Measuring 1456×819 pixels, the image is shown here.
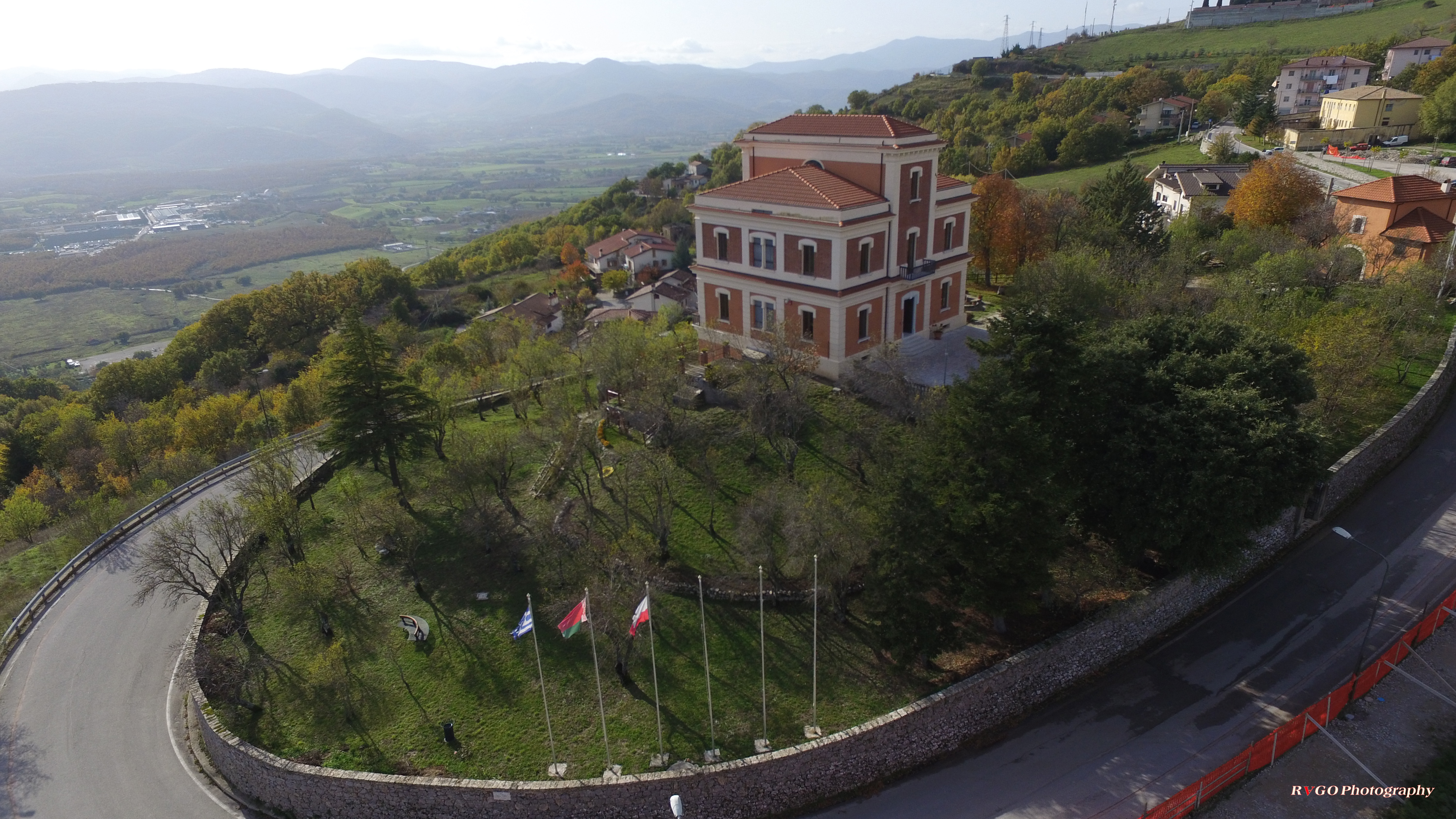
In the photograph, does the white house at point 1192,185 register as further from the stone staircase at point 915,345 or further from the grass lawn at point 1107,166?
the stone staircase at point 915,345

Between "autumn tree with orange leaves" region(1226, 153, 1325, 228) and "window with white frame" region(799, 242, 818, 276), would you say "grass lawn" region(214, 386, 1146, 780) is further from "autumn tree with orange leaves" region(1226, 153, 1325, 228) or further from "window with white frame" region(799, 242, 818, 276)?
"autumn tree with orange leaves" region(1226, 153, 1325, 228)

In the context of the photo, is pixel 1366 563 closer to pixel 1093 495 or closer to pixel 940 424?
pixel 1093 495

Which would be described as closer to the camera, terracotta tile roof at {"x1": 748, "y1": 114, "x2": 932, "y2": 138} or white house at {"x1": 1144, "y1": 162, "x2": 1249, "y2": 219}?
terracotta tile roof at {"x1": 748, "y1": 114, "x2": 932, "y2": 138}

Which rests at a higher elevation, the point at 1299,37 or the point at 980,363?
the point at 1299,37

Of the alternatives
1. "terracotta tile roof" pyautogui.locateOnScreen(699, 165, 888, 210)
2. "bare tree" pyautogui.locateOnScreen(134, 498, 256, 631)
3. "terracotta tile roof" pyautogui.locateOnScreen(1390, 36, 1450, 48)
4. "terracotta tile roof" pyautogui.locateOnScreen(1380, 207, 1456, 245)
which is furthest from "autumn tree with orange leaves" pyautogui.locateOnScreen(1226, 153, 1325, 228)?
"terracotta tile roof" pyautogui.locateOnScreen(1390, 36, 1450, 48)

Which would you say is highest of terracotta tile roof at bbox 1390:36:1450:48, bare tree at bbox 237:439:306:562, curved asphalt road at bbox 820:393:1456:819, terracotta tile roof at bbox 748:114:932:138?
terracotta tile roof at bbox 1390:36:1450:48

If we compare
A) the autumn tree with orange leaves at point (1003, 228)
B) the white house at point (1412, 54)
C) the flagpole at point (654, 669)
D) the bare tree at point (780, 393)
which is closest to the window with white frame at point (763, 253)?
the bare tree at point (780, 393)

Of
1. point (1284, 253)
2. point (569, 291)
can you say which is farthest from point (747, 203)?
point (569, 291)
